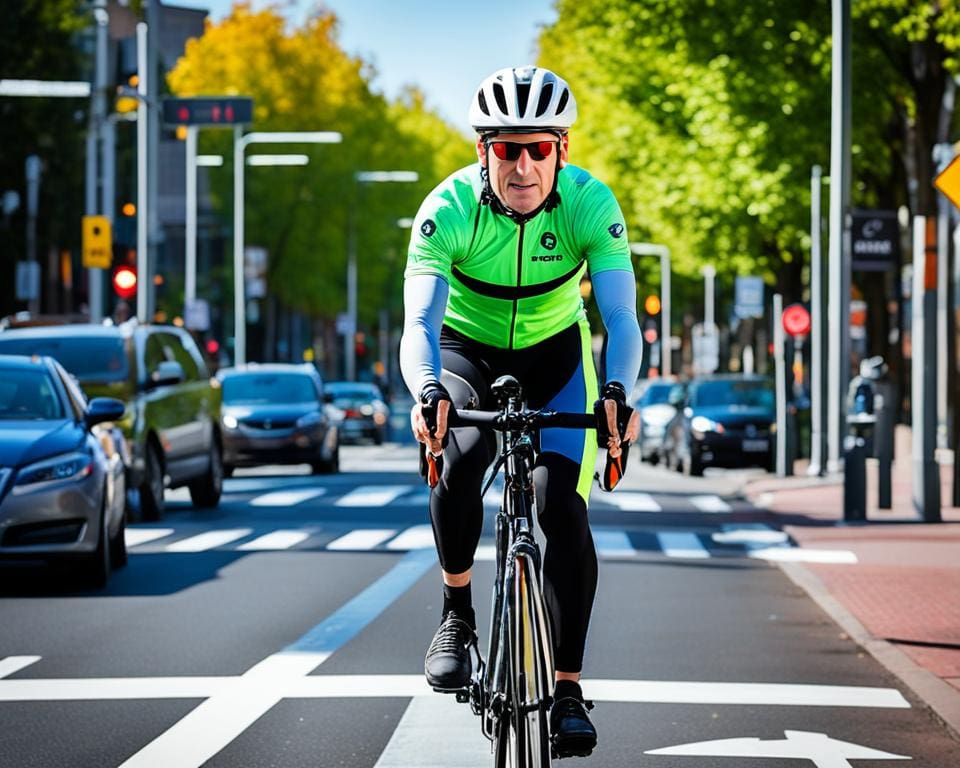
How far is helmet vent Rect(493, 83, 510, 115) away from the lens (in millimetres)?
6066

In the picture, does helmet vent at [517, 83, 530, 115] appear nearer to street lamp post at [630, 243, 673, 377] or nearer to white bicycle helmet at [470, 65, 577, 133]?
white bicycle helmet at [470, 65, 577, 133]

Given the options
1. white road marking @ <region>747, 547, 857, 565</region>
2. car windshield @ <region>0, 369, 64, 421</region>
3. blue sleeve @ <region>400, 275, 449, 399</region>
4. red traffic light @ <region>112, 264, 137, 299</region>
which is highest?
→ red traffic light @ <region>112, 264, 137, 299</region>

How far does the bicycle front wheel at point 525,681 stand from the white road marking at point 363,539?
11.8m

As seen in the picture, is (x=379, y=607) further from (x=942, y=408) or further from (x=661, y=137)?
(x=661, y=137)

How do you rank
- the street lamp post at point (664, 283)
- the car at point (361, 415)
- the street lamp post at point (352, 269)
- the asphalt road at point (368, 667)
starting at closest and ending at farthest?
the asphalt road at point (368, 667), the car at point (361, 415), the street lamp post at point (352, 269), the street lamp post at point (664, 283)

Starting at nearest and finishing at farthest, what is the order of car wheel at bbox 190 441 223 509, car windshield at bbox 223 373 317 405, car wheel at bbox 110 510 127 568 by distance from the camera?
car wheel at bbox 110 510 127 568, car wheel at bbox 190 441 223 509, car windshield at bbox 223 373 317 405

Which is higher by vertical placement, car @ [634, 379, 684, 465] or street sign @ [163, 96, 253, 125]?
street sign @ [163, 96, 253, 125]

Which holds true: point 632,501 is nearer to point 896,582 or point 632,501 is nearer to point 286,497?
point 286,497

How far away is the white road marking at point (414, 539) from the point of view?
17.7 m

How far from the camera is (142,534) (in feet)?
62.9

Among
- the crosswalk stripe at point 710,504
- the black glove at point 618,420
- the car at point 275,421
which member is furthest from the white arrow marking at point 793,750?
the car at point 275,421

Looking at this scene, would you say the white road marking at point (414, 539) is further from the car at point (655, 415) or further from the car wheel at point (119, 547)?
the car at point (655, 415)

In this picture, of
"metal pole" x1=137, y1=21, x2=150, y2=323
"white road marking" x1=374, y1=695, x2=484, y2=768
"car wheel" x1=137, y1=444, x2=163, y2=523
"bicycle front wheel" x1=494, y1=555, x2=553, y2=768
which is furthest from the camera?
"metal pole" x1=137, y1=21, x2=150, y2=323

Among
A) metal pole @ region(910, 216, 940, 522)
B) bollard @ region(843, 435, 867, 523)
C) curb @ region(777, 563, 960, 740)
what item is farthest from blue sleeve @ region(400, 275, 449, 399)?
bollard @ region(843, 435, 867, 523)
